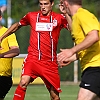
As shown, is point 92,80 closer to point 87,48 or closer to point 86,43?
point 87,48

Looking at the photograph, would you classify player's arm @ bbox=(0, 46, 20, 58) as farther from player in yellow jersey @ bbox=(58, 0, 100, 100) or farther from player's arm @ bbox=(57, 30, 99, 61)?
player's arm @ bbox=(57, 30, 99, 61)

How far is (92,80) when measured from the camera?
7.69 metres

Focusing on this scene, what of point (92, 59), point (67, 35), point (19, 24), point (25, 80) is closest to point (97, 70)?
point (92, 59)

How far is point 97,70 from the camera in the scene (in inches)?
305

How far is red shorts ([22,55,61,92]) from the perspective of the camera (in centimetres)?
1027

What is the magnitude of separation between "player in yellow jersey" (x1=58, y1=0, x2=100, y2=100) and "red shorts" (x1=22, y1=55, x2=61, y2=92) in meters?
2.44

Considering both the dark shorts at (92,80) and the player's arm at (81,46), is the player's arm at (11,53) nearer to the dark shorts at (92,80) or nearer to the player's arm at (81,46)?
the dark shorts at (92,80)

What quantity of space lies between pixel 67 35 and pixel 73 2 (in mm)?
13450

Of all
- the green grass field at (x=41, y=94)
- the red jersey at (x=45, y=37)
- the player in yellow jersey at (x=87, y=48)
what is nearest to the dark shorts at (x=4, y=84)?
the red jersey at (x=45, y=37)

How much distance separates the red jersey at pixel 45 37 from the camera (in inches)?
407

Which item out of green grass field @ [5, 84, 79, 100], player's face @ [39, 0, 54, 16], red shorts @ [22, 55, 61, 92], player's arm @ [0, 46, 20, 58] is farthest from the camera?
green grass field @ [5, 84, 79, 100]

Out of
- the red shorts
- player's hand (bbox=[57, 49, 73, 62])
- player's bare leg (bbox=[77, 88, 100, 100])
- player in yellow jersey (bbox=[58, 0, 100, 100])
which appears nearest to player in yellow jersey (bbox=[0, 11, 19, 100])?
the red shorts

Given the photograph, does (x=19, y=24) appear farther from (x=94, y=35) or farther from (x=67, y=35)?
(x=67, y=35)

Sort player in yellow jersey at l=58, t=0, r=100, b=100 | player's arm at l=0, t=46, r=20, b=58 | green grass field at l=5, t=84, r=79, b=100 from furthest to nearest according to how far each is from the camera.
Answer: green grass field at l=5, t=84, r=79, b=100 → player's arm at l=0, t=46, r=20, b=58 → player in yellow jersey at l=58, t=0, r=100, b=100
